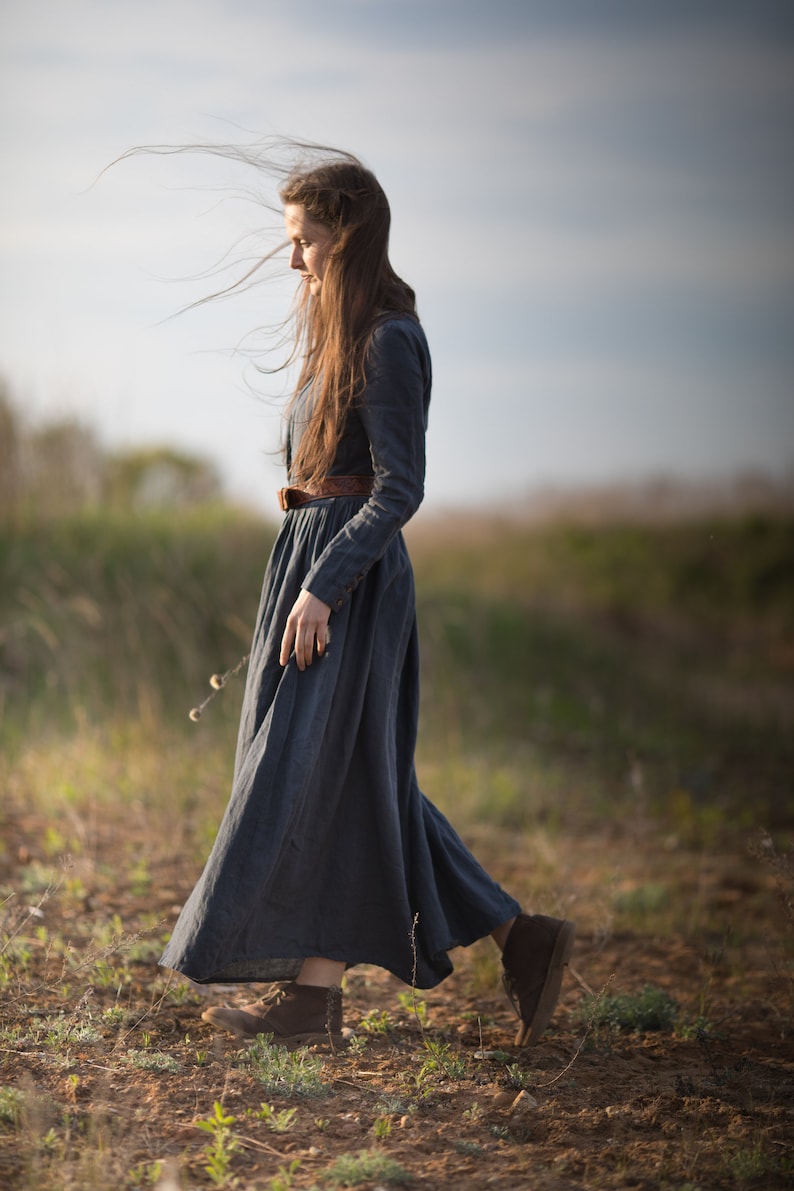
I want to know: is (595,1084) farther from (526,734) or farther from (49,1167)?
(526,734)

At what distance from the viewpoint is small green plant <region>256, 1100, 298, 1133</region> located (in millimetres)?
2342

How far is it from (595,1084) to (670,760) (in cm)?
593

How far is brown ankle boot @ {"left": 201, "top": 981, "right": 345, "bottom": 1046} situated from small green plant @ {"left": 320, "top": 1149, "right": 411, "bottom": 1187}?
22.8 inches

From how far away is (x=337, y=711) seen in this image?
107 inches

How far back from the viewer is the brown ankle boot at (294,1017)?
108 inches

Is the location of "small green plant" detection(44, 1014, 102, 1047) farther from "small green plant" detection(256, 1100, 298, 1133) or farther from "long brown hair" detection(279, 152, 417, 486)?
"long brown hair" detection(279, 152, 417, 486)

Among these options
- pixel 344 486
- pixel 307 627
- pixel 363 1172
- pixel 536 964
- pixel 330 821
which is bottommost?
pixel 363 1172

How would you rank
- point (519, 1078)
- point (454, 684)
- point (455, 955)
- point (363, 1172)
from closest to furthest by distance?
point (363, 1172)
point (519, 1078)
point (455, 955)
point (454, 684)

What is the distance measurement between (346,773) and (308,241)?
4.28 ft

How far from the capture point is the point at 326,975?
9.09ft

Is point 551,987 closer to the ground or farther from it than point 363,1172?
farther from it

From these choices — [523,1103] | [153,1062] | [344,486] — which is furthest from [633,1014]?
[344,486]

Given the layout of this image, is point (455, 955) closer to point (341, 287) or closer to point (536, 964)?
point (536, 964)

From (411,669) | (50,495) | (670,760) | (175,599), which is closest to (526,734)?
(670,760)
